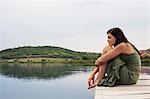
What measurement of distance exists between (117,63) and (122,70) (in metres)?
0.07

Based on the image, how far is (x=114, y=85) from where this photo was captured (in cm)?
258

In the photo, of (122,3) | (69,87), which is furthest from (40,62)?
(122,3)

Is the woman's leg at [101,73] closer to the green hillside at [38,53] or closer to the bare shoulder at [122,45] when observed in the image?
the bare shoulder at [122,45]

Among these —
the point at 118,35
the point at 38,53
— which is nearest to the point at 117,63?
the point at 118,35

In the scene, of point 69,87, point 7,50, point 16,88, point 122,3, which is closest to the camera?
point 122,3

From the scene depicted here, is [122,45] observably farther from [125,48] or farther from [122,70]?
[122,70]

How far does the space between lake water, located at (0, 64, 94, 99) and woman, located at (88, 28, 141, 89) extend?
357 cm

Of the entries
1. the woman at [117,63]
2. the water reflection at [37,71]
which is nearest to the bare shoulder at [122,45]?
the woman at [117,63]

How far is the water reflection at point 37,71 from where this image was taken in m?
7.18

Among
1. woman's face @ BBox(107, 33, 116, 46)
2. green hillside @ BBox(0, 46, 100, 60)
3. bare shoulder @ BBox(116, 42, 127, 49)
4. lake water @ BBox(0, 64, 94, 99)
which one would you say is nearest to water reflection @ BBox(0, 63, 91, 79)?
lake water @ BBox(0, 64, 94, 99)

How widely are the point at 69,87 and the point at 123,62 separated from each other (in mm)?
5006

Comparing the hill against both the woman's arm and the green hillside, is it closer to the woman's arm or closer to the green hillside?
the green hillside

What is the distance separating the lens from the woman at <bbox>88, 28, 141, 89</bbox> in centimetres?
248

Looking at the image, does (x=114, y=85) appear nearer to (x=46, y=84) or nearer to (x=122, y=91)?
(x=122, y=91)
